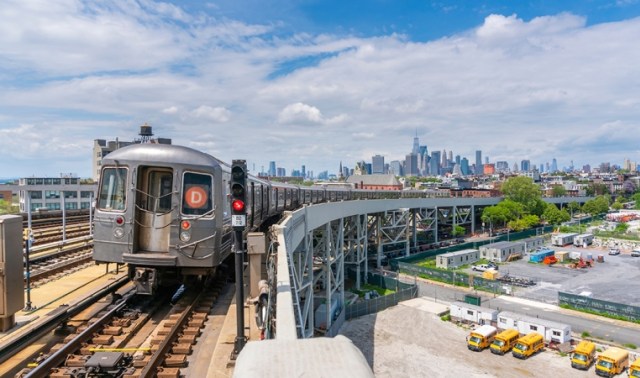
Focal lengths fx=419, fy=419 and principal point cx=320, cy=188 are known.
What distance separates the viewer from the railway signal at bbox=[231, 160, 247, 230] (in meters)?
5.73

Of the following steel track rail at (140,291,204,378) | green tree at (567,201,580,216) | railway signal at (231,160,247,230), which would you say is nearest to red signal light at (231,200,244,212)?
railway signal at (231,160,247,230)

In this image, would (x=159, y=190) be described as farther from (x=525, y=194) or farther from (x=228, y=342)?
(x=525, y=194)

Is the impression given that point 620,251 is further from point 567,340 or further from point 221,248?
point 221,248

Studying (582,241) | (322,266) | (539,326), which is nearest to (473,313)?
(539,326)

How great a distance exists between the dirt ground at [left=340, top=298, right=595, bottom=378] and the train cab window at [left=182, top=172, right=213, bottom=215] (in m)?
13.9

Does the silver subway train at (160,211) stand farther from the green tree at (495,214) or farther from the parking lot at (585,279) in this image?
the green tree at (495,214)

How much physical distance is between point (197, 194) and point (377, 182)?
9593 cm

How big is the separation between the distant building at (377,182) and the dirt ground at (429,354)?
238 feet

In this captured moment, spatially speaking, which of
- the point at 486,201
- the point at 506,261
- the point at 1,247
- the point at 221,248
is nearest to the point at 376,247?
the point at 506,261

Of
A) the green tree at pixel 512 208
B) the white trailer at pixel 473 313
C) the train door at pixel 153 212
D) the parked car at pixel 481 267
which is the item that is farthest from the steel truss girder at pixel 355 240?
the green tree at pixel 512 208

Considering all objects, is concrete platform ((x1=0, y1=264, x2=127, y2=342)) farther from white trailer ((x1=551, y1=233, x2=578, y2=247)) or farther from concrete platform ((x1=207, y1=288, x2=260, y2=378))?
white trailer ((x1=551, y1=233, x2=578, y2=247))

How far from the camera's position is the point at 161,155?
9289 mm

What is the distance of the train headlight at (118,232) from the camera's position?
30.3ft

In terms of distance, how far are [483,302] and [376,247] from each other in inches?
650
